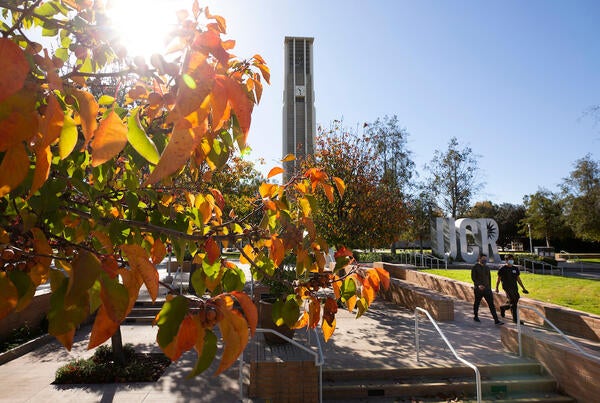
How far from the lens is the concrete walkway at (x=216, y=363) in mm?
5797

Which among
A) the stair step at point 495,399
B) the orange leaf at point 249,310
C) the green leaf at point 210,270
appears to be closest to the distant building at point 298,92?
the stair step at point 495,399

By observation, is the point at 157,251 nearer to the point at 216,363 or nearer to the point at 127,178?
the point at 127,178

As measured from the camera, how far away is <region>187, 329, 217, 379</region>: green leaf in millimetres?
800

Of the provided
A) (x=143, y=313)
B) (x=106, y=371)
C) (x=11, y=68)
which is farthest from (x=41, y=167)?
(x=143, y=313)

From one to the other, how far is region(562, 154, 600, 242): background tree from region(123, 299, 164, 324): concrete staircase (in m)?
29.4

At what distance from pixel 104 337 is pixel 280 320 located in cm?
87

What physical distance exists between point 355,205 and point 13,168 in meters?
12.8

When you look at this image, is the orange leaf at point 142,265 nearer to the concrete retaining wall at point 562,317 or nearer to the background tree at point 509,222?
the concrete retaining wall at point 562,317

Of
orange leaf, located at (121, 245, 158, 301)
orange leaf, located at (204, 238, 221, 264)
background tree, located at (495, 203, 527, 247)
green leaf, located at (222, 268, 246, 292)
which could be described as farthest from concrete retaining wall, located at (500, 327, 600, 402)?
background tree, located at (495, 203, 527, 247)

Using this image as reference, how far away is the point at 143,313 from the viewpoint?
10.9 meters

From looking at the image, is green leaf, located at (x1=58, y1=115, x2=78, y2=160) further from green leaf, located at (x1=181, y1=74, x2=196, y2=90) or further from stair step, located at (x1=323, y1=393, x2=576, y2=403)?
stair step, located at (x1=323, y1=393, x2=576, y2=403)

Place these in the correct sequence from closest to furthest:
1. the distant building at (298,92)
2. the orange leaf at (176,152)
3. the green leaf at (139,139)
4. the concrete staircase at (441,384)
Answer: the orange leaf at (176,152)
the green leaf at (139,139)
the concrete staircase at (441,384)
the distant building at (298,92)

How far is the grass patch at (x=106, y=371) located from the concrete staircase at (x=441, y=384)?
325cm

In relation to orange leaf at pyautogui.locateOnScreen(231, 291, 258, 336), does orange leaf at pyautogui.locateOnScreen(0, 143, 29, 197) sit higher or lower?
higher
